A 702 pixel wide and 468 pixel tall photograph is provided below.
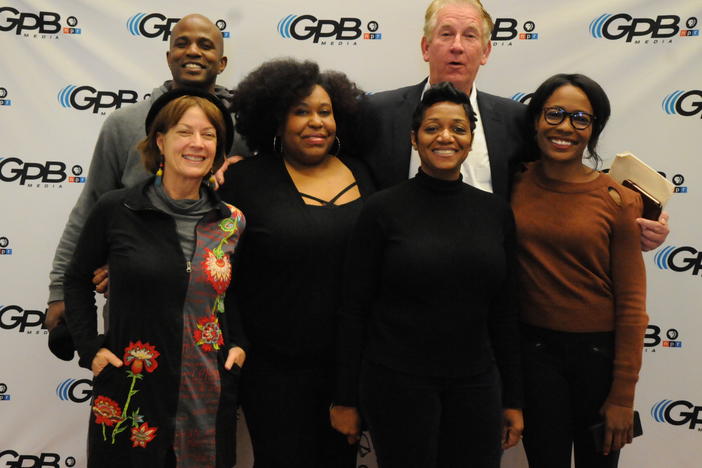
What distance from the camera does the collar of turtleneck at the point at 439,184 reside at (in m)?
1.74

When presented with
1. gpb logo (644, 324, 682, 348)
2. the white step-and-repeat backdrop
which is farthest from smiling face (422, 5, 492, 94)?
gpb logo (644, 324, 682, 348)

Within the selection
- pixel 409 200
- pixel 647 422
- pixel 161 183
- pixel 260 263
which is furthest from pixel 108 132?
pixel 647 422

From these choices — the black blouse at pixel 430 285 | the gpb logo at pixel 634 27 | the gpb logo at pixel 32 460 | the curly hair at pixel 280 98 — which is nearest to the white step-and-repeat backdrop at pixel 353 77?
the gpb logo at pixel 634 27

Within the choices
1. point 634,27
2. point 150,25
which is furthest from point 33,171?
point 634,27

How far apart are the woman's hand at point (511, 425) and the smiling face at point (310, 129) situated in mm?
1039

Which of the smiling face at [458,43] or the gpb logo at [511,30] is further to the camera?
the gpb logo at [511,30]

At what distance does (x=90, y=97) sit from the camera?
2.76 m

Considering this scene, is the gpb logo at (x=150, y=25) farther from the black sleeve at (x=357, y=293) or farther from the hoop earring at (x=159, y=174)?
the black sleeve at (x=357, y=293)

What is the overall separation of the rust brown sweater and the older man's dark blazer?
0.29 m

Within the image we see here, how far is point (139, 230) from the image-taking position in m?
1.63

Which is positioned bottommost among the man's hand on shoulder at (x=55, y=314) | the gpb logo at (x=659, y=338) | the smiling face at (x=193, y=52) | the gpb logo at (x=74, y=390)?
the gpb logo at (x=74, y=390)

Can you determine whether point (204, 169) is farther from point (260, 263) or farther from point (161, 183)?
point (260, 263)

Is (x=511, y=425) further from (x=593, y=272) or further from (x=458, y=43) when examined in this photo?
(x=458, y=43)

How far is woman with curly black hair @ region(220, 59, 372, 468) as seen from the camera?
1.88m
